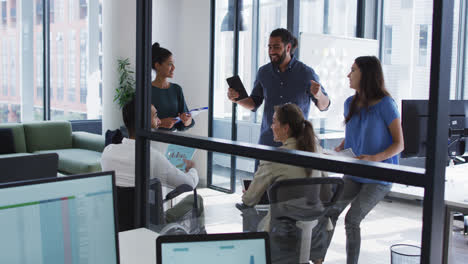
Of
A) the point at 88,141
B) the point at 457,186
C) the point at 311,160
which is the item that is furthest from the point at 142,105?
the point at 88,141

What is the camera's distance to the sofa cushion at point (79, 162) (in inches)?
208

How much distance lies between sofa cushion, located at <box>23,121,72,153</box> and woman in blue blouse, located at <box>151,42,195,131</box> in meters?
3.02

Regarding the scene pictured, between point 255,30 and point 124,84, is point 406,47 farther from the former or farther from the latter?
point 124,84

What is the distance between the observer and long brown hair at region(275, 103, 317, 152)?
2.30 meters

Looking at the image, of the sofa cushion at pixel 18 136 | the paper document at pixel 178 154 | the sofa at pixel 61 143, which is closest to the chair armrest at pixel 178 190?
the paper document at pixel 178 154

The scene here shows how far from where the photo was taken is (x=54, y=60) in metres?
6.81

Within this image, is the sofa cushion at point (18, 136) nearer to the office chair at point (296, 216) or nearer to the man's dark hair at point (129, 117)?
the man's dark hair at point (129, 117)

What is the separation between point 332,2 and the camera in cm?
539

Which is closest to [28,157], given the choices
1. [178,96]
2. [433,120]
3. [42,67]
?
[433,120]

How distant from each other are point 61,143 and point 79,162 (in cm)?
93

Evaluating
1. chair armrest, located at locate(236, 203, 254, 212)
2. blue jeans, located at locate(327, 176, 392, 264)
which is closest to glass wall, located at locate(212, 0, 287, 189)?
chair armrest, located at locate(236, 203, 254, 212)

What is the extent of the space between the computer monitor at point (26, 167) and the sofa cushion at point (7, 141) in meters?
4.25

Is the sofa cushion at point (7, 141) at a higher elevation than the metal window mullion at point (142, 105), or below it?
below

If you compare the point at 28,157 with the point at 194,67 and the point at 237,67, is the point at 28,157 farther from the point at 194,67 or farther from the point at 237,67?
the point at 194,67
